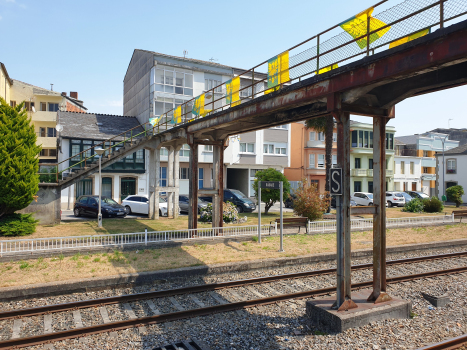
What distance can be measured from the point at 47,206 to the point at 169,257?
10.2 metres

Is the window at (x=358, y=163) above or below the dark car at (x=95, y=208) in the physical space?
above

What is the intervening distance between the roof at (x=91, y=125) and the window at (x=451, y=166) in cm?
4076

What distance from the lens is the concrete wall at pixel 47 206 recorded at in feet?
61.3

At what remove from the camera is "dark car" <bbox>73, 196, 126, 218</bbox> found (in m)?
23.0

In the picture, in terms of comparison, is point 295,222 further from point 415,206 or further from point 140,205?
point 415,206

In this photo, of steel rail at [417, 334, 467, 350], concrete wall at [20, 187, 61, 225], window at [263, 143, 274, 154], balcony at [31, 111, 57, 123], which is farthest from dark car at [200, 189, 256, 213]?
balcony at [31, 111, 57, 123]

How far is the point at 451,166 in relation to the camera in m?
47.6

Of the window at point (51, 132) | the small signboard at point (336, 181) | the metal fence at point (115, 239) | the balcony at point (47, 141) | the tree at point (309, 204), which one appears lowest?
the metal fence at point (115, 239)

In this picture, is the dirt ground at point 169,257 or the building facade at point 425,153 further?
the building facade at point 425,153

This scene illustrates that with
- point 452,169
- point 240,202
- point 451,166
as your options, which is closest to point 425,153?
point 451,166

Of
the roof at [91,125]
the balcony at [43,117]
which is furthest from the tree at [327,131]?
the balcony at [43,117]

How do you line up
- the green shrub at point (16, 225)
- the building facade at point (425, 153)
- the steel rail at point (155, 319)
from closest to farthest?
the steel rail at point (155, 319)
the green shrub at point (16, 225)
the building facade at point (425, 153)

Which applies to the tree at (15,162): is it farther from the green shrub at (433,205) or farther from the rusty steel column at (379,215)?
the green shrub at (433,205)

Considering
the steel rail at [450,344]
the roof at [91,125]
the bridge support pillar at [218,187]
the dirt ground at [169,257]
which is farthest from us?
the roof at [91,125]
